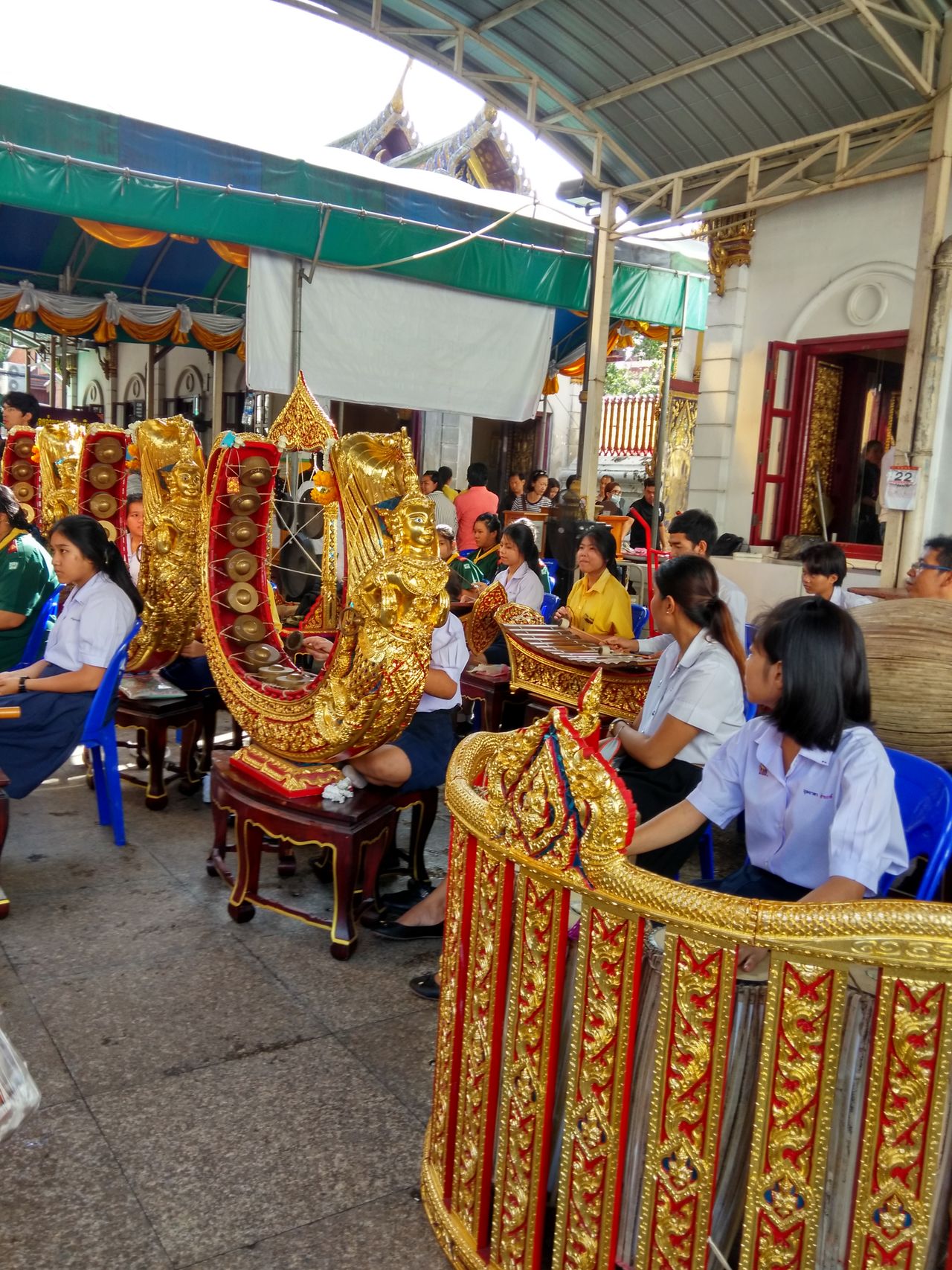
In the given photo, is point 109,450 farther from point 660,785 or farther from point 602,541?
point 660,785

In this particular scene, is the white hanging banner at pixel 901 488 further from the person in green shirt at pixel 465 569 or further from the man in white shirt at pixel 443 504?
the man in white shirt at pixel 443 504

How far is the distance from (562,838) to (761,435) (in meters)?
6.75

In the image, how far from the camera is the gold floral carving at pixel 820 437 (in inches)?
293

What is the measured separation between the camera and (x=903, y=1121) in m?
1.13

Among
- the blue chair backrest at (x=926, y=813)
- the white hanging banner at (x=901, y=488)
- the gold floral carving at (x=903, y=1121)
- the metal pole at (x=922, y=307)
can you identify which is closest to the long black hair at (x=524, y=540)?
the white hanging banner at (x=901, y=488)

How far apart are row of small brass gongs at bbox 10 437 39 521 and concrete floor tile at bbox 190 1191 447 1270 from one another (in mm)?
4991

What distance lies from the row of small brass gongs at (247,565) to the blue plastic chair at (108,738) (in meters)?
0.38

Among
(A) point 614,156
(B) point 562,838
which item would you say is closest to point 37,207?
(A) point 614,156

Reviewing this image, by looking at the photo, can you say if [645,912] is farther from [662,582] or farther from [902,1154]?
[662,582]

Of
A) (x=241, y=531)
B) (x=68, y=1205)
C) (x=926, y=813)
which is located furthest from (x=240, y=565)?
(x=926, y=813)

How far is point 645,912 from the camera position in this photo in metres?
1.26

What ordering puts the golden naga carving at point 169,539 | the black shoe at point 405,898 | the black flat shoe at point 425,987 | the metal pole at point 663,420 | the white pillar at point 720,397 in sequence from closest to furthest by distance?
the black flat shoe at point 425,987 < the black shoe at point 405,898 < the golden naga carving at point 169,539 < the white pillar at point 720,397 < the metal pole at point 663,420

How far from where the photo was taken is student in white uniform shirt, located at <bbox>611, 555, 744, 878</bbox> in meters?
2.61

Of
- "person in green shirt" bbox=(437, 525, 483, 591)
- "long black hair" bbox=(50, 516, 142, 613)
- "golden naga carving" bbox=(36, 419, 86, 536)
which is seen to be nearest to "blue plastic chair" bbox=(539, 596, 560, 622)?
"person in green shirt" bbox=(437, 525, 483, 591)
